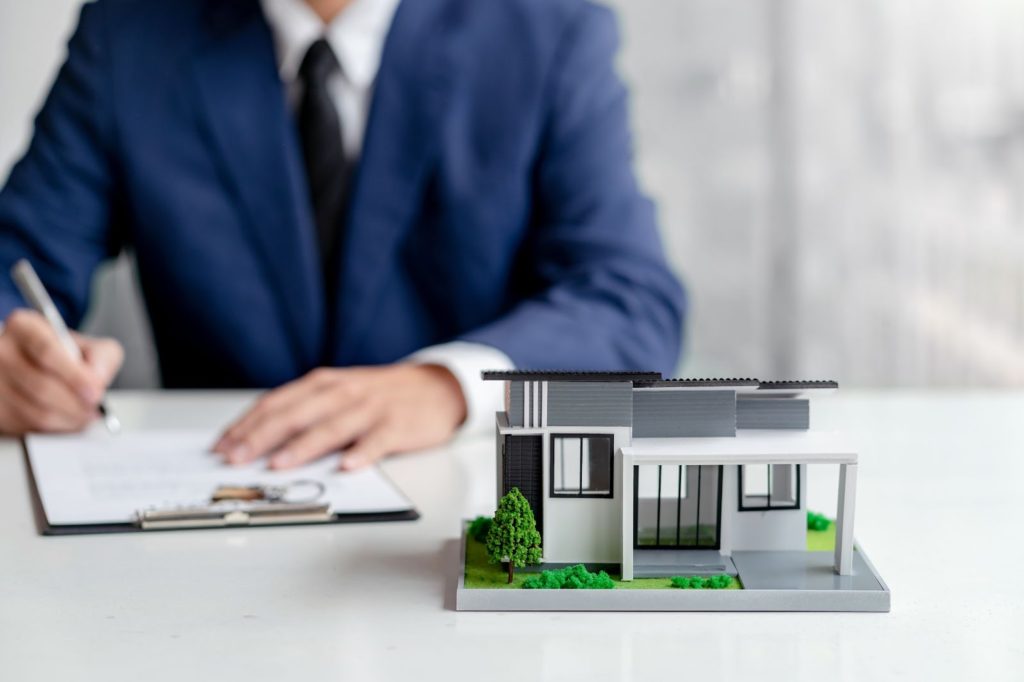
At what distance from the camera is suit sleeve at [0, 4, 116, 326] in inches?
61.6

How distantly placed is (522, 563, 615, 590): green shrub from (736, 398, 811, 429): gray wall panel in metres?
0.13

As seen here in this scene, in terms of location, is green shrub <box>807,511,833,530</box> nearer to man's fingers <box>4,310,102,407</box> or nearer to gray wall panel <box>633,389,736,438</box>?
gray wall panel <box>633,389,736,438</box>

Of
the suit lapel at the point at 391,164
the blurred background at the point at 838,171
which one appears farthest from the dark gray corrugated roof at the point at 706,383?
the blurred background at the point at 838,171

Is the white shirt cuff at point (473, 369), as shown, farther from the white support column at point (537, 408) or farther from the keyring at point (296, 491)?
the white support column at point (537, 408)

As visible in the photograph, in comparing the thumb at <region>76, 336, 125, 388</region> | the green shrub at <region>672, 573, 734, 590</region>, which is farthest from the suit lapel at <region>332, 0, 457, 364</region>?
the green shrub at <region>672, 573, 734, 590</region>

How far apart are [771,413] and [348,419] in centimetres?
45

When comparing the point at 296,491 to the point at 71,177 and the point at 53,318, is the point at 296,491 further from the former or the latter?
the point at 71,177

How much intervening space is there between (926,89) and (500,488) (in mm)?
2565

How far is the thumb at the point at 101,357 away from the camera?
4.03ft

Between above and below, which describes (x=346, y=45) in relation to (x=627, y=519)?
above

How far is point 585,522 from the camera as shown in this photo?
657 mm

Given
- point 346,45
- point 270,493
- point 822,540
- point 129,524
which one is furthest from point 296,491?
point 346,45

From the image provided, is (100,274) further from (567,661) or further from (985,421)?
(567,661)

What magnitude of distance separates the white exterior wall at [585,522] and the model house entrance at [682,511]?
2 cm
